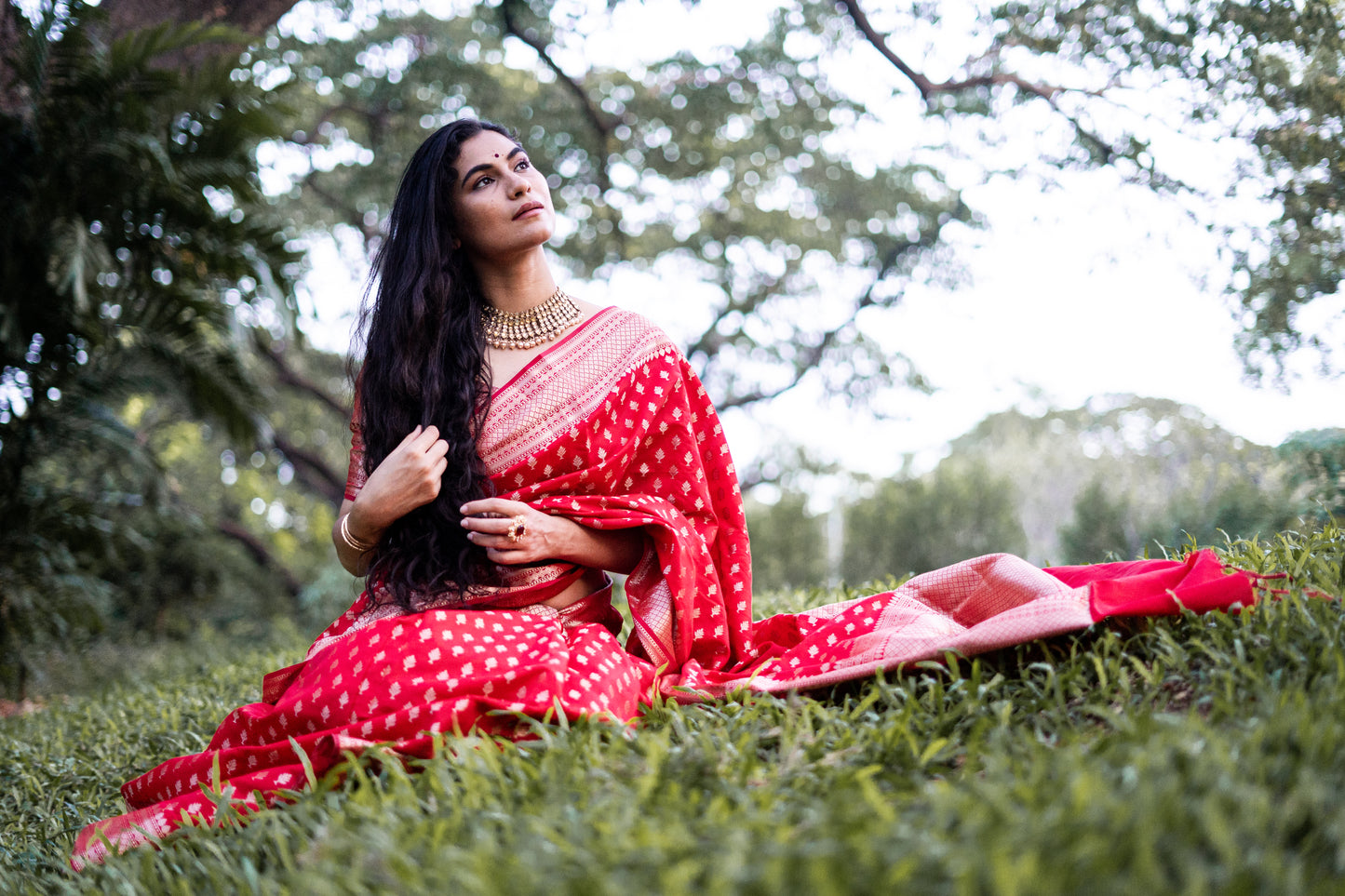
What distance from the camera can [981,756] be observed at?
1.54 meters

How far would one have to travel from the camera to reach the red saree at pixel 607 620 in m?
2.04

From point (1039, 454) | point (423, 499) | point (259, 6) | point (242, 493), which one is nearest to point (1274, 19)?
point (423, 499)

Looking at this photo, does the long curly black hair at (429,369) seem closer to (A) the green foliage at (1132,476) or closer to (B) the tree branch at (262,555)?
(A) the green foliage at (1132,476)

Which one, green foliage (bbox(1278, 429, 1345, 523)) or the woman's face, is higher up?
the woman's face

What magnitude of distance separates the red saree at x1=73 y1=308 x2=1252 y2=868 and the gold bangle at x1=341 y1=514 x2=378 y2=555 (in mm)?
158

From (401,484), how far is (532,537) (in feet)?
1.18

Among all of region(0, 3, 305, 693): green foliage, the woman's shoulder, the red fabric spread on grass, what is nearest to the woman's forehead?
the woman's shoulder

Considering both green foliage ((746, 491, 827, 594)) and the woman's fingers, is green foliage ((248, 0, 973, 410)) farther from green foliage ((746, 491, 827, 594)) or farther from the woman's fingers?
the woman's fingers

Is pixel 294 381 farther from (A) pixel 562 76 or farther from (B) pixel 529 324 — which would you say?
(B) pixel 529 324

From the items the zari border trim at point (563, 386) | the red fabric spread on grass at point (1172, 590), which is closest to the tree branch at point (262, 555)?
the zari border trim at point (563, 386)

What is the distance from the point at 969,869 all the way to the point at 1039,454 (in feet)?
69.8

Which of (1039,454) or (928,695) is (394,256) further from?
(1039,454)

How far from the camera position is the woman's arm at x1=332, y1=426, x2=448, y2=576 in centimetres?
246

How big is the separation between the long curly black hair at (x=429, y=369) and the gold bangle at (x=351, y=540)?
0.03 m
